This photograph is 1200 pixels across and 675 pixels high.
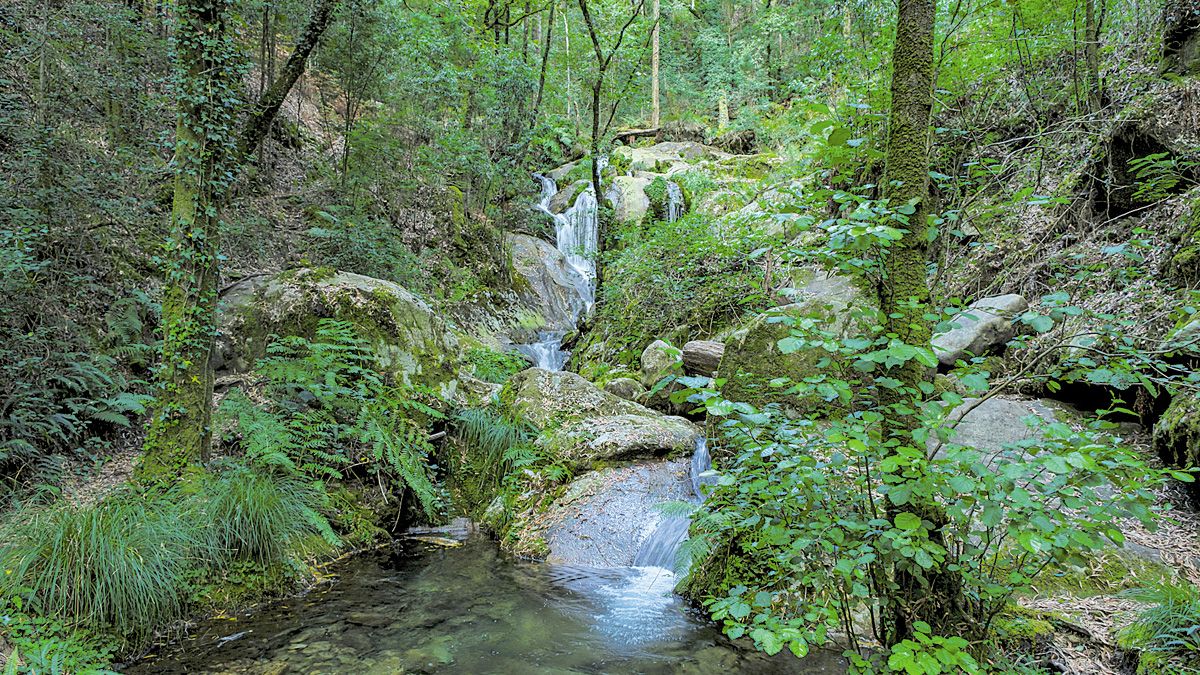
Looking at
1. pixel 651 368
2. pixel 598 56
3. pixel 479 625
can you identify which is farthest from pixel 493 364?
pixel 598 56

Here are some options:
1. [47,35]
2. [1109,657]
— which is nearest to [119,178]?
[47,35]

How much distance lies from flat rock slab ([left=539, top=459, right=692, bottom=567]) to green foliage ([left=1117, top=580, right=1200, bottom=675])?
329 cm

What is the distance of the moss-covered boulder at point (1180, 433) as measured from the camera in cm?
389

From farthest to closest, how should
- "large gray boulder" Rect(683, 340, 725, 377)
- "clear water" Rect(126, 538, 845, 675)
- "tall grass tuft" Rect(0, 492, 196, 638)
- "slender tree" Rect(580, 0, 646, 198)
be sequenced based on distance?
"slender tree" Rect(580, 0, 646, 198) → "large gray boulder" Rect(683, 340, 725, 377) → "clear water" Rect(126, 538, 845, 675) → "tall grass tuft" Rect(0, 492, 196, 638)

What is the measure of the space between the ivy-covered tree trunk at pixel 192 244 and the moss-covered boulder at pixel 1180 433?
730cm

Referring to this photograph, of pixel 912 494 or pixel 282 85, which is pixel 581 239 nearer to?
pixel 282 85

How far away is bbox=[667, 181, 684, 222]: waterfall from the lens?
14734 millimetres

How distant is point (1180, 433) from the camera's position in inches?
160

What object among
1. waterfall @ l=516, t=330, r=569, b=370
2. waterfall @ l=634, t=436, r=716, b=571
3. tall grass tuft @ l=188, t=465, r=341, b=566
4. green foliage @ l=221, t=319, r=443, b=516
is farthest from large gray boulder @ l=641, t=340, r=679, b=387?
tall grass tuft @ l=188, t=465, r=341, b=566

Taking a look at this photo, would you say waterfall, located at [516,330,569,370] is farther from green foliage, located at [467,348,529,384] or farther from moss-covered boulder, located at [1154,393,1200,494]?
moss-covered boulder, located at [1154,393,1200,494]

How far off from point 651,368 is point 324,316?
4633mm

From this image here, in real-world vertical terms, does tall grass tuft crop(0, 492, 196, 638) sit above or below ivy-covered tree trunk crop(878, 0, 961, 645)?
below

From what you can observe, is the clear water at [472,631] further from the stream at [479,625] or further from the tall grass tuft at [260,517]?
the tall grass tuft at [260,517]

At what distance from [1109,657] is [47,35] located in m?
10.3
